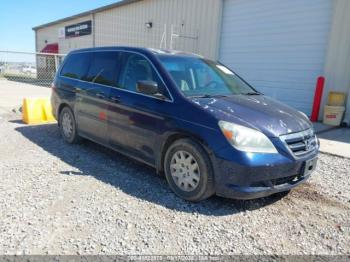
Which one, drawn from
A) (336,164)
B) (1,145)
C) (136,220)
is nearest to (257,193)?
(136,220)

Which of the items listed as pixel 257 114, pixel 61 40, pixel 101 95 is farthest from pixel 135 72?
pixel 61 40

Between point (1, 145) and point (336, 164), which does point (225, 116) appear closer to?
point (336, 164)

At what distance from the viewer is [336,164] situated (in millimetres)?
5156

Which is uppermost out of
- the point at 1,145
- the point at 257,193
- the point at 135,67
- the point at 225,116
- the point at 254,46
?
the point at 254,46

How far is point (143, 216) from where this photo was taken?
3.26 metres

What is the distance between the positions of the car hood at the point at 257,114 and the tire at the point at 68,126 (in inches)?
116

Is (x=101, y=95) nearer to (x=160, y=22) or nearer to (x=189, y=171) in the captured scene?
(x=189, y=171)

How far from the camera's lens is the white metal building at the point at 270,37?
8.43 m

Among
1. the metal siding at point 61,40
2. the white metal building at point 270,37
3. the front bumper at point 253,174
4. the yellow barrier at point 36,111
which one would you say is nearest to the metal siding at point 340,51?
the white metal building at point 270,37

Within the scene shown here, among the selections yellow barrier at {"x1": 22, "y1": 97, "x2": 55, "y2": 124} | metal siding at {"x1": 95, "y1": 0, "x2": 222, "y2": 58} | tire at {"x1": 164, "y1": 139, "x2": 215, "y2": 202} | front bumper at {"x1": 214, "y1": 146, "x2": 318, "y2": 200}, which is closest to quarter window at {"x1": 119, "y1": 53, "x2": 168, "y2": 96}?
tire at {"x1": 164, "y1": 139, "x2": 215, "y2": 202}

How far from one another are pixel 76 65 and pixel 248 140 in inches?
153

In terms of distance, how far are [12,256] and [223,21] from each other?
10.9 metres

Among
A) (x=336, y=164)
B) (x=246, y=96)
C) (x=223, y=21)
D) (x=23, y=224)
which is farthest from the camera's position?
(x=223, y=21)

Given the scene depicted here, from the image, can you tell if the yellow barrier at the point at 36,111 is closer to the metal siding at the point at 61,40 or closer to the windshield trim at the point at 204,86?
the windshield trim at the point at 204,86
